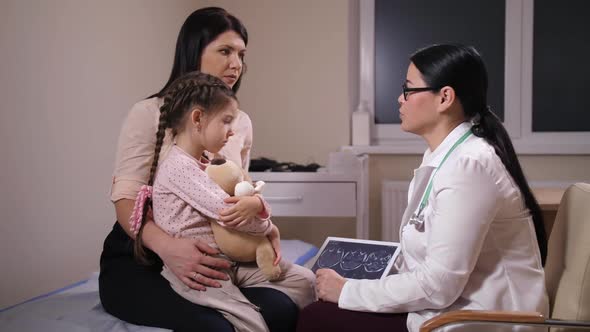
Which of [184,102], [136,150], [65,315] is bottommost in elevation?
[65,315]

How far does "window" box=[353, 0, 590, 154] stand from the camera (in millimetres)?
3182

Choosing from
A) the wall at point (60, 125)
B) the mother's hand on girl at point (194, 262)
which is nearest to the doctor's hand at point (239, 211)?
the mother's hand on girl at point (194, 262)

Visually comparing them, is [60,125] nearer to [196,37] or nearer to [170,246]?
[196,37]

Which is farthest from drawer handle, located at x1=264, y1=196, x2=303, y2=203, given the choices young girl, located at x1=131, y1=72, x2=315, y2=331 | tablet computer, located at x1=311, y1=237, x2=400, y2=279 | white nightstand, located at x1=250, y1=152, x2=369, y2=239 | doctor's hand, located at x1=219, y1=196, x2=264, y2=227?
doctor's hand, located at x1=219, y1=196, x2=264, y2=227

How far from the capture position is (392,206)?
10.4 feet

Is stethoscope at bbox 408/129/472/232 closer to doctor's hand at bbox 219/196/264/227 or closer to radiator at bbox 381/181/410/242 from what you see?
doctor's hand at bbox 219/196/264/227

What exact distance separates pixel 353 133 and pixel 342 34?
0.55 metres

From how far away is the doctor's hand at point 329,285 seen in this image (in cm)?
138

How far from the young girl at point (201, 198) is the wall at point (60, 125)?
719 millimetres

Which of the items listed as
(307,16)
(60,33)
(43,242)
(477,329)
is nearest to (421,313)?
(477,329)

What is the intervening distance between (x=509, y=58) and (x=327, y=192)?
4.61ft

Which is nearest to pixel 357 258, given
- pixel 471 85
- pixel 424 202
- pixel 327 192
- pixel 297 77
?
pixel 424 202

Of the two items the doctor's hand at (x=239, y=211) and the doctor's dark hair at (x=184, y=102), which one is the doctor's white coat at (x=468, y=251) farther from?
the doctor's dark hair at (x=184, y=102)

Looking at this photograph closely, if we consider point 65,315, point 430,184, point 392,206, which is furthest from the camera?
point 392,206
